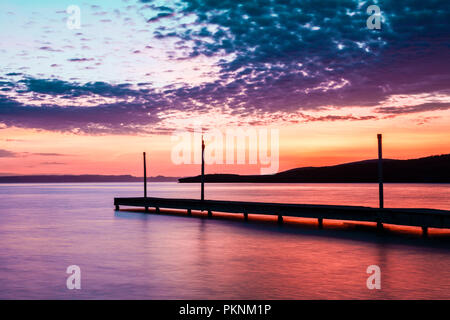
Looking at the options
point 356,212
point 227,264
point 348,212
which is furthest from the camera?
point 348,212

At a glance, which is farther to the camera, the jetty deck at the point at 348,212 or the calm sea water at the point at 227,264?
the jetty deck at the point at 348,212

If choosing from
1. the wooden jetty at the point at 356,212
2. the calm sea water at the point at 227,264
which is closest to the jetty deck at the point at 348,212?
the wooden jetty at the point at 356,212

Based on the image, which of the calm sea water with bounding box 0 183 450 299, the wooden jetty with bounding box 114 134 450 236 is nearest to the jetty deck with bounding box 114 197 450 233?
the wooden jetty with bounding box 114 134 450 236

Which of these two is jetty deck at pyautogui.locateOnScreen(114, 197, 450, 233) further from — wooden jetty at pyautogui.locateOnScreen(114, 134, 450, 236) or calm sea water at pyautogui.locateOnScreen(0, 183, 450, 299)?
calm sea water at pyautogui.locateOnScreen(0, 183, 450, 299)

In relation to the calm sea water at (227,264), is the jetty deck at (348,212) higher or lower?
higher

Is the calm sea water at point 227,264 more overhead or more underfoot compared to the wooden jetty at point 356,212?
more underfoot

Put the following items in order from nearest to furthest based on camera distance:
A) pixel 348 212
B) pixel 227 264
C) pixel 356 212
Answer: pixel 227 264, pixel 356 212, pixel 348 212

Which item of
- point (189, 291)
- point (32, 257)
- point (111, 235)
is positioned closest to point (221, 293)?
point (189, 291)

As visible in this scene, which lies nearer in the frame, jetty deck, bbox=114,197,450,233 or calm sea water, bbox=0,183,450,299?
calm sea water, bbox=0,183,450,299

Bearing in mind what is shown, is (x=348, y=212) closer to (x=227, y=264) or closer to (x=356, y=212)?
(x=356, y=212)

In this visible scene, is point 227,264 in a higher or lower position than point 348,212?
lower

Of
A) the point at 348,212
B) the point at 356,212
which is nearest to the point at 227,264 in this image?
the point at 356,212

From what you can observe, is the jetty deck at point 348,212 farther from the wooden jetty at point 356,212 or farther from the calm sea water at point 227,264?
the calm sea water at point 227,264
